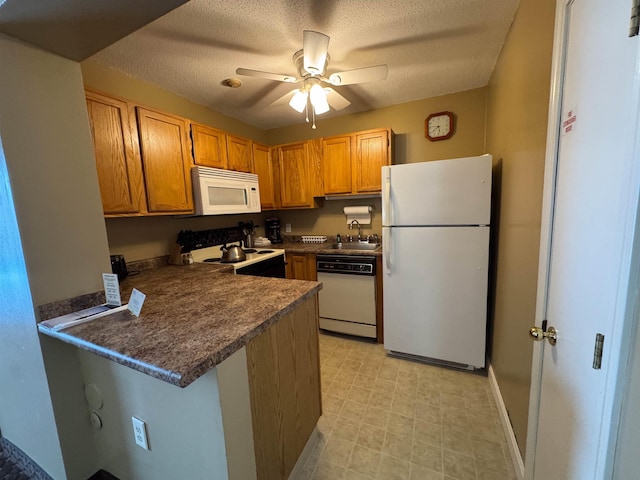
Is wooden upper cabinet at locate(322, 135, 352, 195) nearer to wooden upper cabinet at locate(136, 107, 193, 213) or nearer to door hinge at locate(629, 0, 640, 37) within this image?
wooden upper cabinet at locate(136, 107, 193, 213)

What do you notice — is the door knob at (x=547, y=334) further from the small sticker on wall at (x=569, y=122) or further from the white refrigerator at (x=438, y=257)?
the white refrigerator at (x=438, y=257)

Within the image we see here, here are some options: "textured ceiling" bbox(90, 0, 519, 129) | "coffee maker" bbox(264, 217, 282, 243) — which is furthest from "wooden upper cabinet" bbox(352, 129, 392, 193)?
"coffee maker" bbox(264, 217, 282, 243)

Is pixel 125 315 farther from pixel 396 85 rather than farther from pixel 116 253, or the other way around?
pixel 396 85

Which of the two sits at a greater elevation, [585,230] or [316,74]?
[316,74]

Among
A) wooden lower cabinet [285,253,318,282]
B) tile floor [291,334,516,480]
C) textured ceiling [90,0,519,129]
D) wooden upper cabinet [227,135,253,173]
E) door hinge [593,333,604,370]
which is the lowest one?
tile floor [291,334,516,480]

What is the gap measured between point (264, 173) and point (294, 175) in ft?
1.22

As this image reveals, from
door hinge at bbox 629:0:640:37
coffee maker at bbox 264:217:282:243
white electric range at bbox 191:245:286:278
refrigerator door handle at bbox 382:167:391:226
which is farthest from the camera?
coffee maker at bbox 264:217:282:243

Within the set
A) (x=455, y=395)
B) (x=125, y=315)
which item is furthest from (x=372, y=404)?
(x=125, y=315)

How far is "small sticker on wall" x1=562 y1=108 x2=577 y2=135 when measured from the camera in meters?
0.77

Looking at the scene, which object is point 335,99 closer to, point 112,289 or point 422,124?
point 422,124

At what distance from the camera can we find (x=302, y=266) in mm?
2881

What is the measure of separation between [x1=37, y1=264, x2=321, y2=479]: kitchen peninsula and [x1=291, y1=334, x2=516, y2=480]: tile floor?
Result: 28 centimetres

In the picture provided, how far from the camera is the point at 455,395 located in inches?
73.2

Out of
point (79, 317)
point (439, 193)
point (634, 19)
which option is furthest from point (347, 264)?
point (634, 19)
